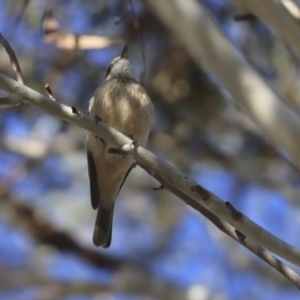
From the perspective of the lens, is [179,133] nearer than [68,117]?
No

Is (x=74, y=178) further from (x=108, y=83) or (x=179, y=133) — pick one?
(x=108, y=83)

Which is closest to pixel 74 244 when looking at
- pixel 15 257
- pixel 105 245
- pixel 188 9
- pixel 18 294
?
pixel 18 294

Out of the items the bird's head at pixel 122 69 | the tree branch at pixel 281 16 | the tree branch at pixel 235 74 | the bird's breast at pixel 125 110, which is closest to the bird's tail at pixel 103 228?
the bird's breast at pixel 125 110

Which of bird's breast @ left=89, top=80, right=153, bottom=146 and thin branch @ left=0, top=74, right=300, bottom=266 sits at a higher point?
bird's breast @ left=89, top=80, right=153, bottom=146

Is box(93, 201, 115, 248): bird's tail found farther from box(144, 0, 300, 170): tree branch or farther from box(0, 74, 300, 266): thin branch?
box(0, 74, 300, 266): thin branch

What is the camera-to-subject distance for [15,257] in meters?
5.88

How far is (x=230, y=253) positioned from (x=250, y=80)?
347cm

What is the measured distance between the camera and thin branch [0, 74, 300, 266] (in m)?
1.76

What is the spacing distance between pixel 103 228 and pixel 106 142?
1.33 feet

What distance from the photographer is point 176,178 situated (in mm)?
1777

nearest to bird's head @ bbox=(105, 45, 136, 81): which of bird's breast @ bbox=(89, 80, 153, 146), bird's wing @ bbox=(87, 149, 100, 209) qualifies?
bird's breast @ bbox=(89, 80, 153, 146)

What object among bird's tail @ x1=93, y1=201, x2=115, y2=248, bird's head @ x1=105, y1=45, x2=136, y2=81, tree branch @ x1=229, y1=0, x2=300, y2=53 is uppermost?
bird's head @ x1=105, y1=45, x2=136, y2=81

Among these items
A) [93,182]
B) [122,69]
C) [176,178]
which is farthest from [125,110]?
[176,178]

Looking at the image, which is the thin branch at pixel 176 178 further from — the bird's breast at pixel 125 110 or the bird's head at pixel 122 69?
the bird's head at pixel 122 69
